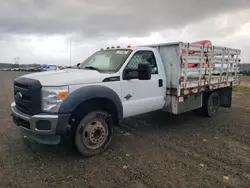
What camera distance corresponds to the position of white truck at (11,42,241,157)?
359 cm

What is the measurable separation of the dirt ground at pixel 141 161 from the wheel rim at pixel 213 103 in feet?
4.17

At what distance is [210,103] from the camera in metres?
6.97

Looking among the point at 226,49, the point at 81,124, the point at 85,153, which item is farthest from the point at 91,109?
the point at 226,49

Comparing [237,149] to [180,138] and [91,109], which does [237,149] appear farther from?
[91,109]

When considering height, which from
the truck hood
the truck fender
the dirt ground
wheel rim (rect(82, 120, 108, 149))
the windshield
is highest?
the windshield

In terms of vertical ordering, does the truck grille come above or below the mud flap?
above

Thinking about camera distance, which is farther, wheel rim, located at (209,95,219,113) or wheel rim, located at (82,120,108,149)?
wheel rim, located at (209,95,219,113)

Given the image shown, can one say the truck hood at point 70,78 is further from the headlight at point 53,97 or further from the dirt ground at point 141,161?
the dirt ground at point 141,161

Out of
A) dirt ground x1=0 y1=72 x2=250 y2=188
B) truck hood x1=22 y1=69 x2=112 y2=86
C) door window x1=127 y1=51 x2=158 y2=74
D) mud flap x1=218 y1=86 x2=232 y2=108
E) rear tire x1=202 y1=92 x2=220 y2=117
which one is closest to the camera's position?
dirt ground x1=0 y1=72 x2=250 y2=188

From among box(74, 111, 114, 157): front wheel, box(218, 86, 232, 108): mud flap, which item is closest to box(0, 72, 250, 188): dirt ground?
box(74, 111, 114, 157): front wheel

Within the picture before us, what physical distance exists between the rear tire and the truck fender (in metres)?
3.66

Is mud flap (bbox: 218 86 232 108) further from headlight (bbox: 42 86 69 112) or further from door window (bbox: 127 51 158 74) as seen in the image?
headlight (bbox: 42 86 69 112)

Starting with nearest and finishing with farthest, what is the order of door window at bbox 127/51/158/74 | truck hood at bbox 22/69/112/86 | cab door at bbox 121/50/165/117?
1. truck hood at bbox 22/69/112/86
2. cab door at bbox 121/50/165/117
3. door window at bbox 127/51/158/74

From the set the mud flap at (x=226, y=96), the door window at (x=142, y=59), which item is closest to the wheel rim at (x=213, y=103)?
the mud flap at (x=226, y=96)
